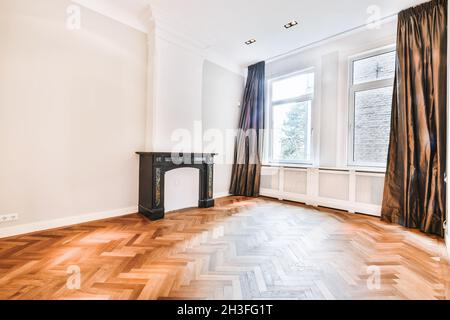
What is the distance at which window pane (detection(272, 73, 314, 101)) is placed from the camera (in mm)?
4121

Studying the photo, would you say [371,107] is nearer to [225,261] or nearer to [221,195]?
[221,195]

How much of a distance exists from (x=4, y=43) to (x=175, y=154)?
213cm

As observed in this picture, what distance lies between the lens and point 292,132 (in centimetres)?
436

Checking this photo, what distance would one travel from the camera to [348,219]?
123 inches

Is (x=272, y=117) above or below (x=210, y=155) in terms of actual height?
above

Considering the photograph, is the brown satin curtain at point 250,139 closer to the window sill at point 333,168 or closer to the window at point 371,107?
the window sill at point 333,168

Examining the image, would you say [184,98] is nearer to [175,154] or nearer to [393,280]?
[175,154]

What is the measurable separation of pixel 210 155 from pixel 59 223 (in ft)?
7.30

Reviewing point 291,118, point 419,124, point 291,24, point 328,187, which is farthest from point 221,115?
point 419,124

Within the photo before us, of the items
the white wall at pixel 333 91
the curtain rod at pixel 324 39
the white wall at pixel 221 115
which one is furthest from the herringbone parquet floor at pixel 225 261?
the curtain rod at pixel 324 39

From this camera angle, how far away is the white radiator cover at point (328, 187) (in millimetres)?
3301

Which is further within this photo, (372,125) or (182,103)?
(182,103)

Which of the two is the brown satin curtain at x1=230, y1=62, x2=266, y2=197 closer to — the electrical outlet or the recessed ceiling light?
the recessed ceiling light

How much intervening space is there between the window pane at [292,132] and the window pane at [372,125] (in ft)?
2.65
